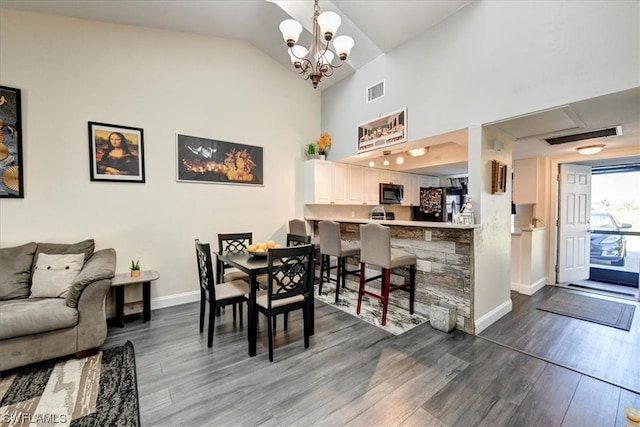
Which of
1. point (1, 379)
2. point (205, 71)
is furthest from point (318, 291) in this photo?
point (205, 71)

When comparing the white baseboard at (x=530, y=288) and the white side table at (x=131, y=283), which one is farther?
the white baseboard at (x=530, y=288)

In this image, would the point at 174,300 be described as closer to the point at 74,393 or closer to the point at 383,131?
the point at 74,393

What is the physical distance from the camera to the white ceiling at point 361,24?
260 cm

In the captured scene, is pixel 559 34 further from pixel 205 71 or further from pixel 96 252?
pixel 96 252

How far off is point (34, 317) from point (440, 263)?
12.4 feet

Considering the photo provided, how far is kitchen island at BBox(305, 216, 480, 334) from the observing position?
2.77 meters

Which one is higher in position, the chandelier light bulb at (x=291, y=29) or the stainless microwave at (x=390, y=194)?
the chandelier light bulb at (x=291, y=29)

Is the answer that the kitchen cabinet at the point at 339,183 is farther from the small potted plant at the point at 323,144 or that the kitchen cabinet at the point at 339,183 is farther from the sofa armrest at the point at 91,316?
the sofa armrest at the point at 91,316

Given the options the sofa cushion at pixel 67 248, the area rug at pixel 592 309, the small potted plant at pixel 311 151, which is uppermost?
the small potted plant at pixel 311 151

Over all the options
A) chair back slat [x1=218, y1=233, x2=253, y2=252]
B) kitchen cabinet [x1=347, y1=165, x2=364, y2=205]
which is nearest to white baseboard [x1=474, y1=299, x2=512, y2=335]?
kitchen cabinet [x1=347, y1=165, x2=364, y2=205]

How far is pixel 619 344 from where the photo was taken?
8.36ft

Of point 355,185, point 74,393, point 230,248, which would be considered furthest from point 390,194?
point 74,393

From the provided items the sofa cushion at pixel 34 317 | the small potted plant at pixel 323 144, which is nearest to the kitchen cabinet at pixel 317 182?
the small potted plant at pixel 323 144

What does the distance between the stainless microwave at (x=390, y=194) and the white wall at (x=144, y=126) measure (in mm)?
2155
